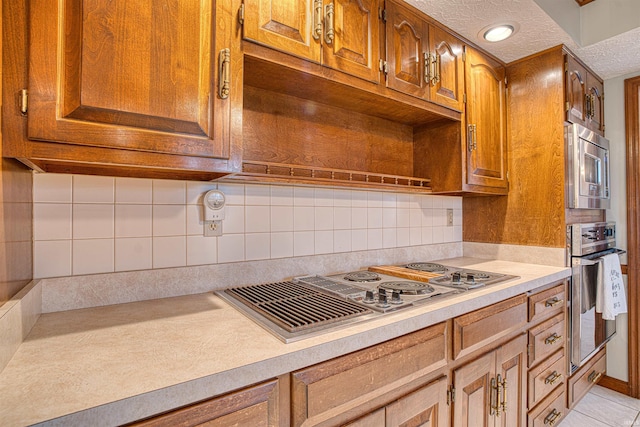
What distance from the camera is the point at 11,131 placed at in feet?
2.28

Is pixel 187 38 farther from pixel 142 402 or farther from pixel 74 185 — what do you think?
pixel 142 402

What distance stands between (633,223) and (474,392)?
1903mm

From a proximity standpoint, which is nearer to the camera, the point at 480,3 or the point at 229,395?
the point at 229,395

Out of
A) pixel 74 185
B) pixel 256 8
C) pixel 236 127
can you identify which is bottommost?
pixel 74 185

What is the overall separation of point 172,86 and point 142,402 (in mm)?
761

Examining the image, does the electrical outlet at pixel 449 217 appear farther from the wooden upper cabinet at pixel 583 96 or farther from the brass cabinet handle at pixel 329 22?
the brass cabinet handle at pixel 329 22

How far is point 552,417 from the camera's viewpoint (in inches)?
66.8

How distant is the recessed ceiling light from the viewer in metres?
1.65

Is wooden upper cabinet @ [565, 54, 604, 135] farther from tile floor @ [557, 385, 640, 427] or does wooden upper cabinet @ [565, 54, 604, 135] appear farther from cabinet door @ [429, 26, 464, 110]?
tile floor @ [557, 385, 640, 427]

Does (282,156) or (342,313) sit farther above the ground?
(282,156)

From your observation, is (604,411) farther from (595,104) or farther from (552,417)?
(595,104)

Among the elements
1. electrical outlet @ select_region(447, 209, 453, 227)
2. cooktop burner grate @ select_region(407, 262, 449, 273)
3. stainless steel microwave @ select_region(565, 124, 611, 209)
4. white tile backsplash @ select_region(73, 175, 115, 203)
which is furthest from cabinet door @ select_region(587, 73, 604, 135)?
white tile backsplash @ select_region(73, 175, 115, 203)

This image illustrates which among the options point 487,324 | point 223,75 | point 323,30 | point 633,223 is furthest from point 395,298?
point 633,223

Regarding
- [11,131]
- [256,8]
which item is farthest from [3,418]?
[256,8]
